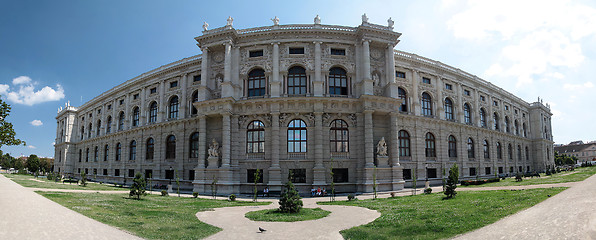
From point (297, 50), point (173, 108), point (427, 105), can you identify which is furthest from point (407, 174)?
point (173, 108)

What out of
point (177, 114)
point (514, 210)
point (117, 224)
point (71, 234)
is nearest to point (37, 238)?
point (71, 234)

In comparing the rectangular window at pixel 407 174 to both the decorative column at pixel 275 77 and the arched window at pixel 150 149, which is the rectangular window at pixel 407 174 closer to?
the decorative column at pixel 275 77

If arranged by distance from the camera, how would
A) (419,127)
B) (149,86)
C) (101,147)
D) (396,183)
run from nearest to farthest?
1. (396,183)
2. (419,127)
3. (149,86)
4. (101,147)

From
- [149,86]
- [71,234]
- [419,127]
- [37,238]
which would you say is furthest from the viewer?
[149,86]

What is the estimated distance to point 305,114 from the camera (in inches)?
1355

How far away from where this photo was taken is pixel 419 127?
1644 inches

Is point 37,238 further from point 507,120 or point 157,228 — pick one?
point 507,120

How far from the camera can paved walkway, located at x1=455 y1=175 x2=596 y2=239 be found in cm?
767

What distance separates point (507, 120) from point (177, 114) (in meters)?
64.7

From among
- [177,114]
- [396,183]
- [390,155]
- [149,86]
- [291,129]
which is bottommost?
[396,183]

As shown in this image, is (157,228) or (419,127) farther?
(419,127)

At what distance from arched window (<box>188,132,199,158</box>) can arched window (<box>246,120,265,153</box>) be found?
10620mm

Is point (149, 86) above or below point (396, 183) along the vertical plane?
above

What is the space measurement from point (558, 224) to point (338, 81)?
96.8ft
